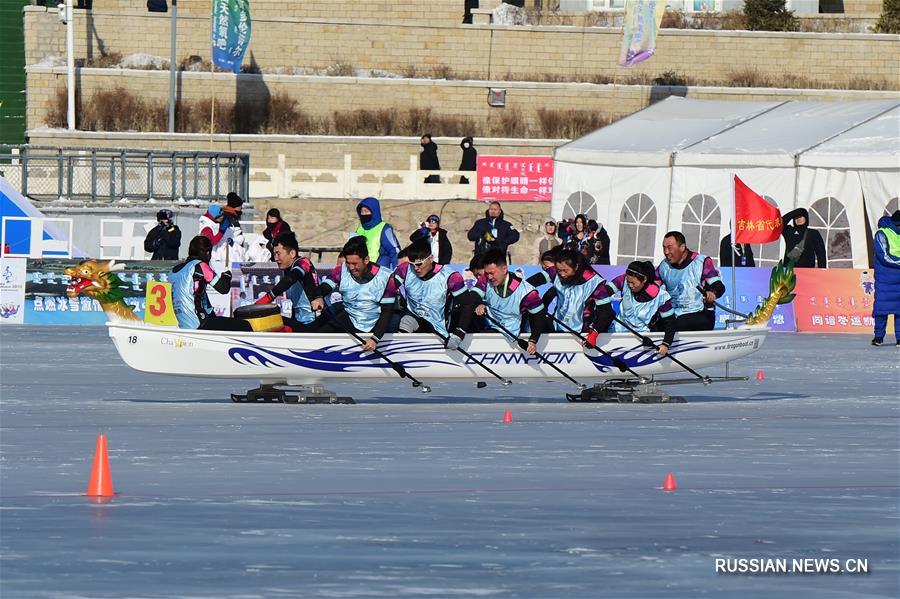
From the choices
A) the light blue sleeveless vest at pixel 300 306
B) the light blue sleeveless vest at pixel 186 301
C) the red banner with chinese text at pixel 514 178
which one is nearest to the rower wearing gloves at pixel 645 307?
the light blue sleeveless vest at pixel 300 306

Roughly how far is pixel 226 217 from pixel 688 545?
16557mm

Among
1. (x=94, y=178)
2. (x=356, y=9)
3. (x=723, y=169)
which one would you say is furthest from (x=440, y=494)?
(x=356, y=9)

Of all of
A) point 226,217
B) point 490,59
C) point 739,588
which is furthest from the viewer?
point 490,59

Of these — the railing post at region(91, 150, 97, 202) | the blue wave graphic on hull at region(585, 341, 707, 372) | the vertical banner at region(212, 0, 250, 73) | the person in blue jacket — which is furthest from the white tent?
the blue wave graphic on hull at region(585, 341, 707, 372)

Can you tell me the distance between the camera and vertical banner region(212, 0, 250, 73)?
160 feet

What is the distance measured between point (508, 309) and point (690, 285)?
181cm

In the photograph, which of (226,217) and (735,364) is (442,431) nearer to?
(735,364)

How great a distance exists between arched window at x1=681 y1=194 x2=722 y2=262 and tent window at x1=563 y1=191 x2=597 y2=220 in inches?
91.4

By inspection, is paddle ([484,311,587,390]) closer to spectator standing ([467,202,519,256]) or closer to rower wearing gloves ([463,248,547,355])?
rower wearing gloves ([463,248,547,355])

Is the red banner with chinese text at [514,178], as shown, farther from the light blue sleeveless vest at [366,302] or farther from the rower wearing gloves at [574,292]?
the light blue sleeveless vest at [366,302]

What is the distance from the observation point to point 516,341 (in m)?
16.7

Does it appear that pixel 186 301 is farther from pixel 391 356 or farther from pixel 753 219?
pixel 753 219

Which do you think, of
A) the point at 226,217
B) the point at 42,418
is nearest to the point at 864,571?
the point at 42,418

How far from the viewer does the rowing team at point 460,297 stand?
1641 centimetres
